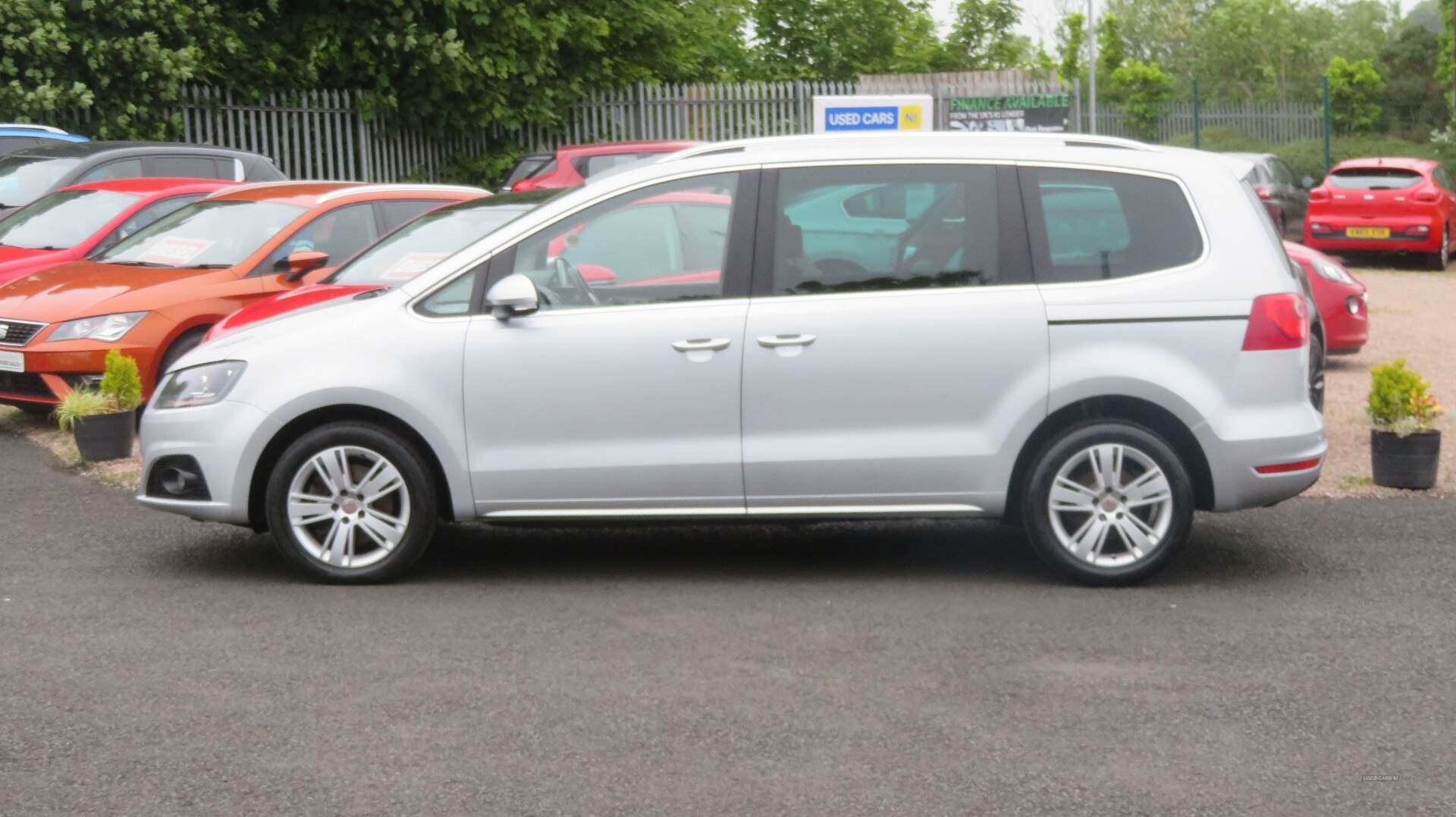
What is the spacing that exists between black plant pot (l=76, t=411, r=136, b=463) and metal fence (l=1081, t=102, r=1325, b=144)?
25.5 meters

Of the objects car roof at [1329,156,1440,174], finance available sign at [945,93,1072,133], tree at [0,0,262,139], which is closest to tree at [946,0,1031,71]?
finance available sign at [945,93,1072,133]

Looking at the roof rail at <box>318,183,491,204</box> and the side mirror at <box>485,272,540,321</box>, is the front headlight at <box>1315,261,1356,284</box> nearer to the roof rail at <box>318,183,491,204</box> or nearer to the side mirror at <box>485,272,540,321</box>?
the roof rail at <box>318,183,491,204</box>

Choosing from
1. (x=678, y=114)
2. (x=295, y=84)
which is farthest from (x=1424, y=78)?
(x=295, y=84)

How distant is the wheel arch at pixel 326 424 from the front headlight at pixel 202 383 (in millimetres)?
282

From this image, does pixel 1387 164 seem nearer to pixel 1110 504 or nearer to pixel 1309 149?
pixel 1309 149

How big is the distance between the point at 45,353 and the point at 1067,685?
7.14 meters

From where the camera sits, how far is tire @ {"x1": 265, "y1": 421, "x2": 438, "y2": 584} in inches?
268

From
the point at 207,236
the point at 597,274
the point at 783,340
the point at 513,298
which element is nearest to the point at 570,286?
the point at 597,274

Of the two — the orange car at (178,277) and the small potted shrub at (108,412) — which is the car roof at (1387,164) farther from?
the small potted shrub at (108,412)

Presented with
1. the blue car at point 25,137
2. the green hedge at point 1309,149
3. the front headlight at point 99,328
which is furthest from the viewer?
the green hedge at point 1309,149

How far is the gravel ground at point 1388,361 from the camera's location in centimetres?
948

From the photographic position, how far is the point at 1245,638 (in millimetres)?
6164

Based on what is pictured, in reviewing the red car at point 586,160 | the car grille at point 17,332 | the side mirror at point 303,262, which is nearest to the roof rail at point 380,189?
the side mirror at point 303,262

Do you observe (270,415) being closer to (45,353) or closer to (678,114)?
(45,353)
